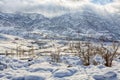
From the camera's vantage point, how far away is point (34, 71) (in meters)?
6.26

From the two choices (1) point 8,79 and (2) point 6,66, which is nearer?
(1) point 8,79

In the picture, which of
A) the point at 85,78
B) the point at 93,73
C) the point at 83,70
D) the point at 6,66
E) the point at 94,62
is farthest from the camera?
the point at 94,62

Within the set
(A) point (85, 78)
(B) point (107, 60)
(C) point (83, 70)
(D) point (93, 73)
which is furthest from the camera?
(B) point (107, 60)

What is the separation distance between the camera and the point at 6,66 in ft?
23.3

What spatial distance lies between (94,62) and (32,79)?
11.0 ft

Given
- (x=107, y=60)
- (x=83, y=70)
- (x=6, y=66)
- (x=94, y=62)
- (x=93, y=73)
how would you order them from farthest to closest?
(x=94, y=62)
(x=107, y=60)
(x=6, y=66)
(x=83, y=70)
(x=93, y=73)

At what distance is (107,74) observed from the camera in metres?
5.36

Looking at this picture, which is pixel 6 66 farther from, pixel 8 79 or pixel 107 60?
pixel 107 60

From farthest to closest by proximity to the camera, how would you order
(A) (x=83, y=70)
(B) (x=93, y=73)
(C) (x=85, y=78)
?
(A) (x=83, y=70), (B) (x=93, y=73), (C) (x=85, y=78)

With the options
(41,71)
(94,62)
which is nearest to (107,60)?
(94,62)

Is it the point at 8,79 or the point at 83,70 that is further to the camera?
the point at 83,70

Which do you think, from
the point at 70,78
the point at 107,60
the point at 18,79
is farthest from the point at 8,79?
the point at 107,60

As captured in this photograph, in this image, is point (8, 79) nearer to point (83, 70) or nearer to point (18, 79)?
point (18, 79)

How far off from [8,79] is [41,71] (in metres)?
0.94
